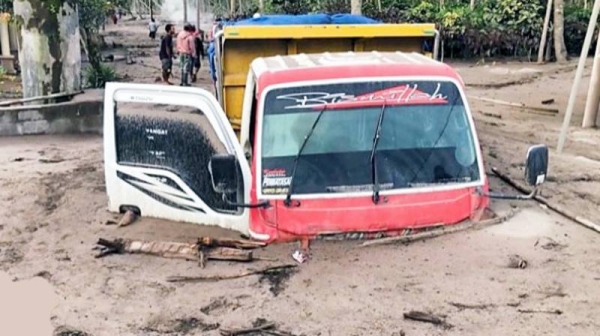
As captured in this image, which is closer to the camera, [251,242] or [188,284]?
[188,284]

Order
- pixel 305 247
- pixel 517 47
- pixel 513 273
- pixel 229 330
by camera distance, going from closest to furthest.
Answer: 1. pixel 229 330
2. pixel 513 273
3. pixel 305 247
4. pixel 517 47

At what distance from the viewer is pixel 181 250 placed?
5.91m

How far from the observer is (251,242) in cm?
590

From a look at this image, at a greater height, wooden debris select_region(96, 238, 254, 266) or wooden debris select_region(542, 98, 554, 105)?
wooden debris select_region(96, 238, 254, 266)

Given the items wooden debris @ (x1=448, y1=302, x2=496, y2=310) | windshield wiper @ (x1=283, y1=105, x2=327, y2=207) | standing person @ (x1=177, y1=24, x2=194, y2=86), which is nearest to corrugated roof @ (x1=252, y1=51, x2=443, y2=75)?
windshield wiper @ (x1=283, y1=105, x2=327, y2=207)

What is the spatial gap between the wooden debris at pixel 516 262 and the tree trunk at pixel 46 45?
403 inches

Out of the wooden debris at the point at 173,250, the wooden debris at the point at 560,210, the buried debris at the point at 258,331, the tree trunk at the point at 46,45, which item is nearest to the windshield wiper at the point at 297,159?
the wooden debris at the point at 173,250

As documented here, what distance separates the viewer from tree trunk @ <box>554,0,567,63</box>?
25125mm

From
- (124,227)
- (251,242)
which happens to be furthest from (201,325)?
(124,227)

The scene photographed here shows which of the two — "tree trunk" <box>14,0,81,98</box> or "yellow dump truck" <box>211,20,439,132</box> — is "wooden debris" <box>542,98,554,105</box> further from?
"tree trunk" <box>14,0,81,98</box>

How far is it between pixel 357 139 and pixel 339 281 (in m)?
1.35

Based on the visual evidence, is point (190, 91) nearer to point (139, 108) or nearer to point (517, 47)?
point (139, 108)

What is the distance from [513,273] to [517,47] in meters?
23.5

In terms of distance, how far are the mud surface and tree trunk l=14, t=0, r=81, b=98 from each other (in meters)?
5.92
